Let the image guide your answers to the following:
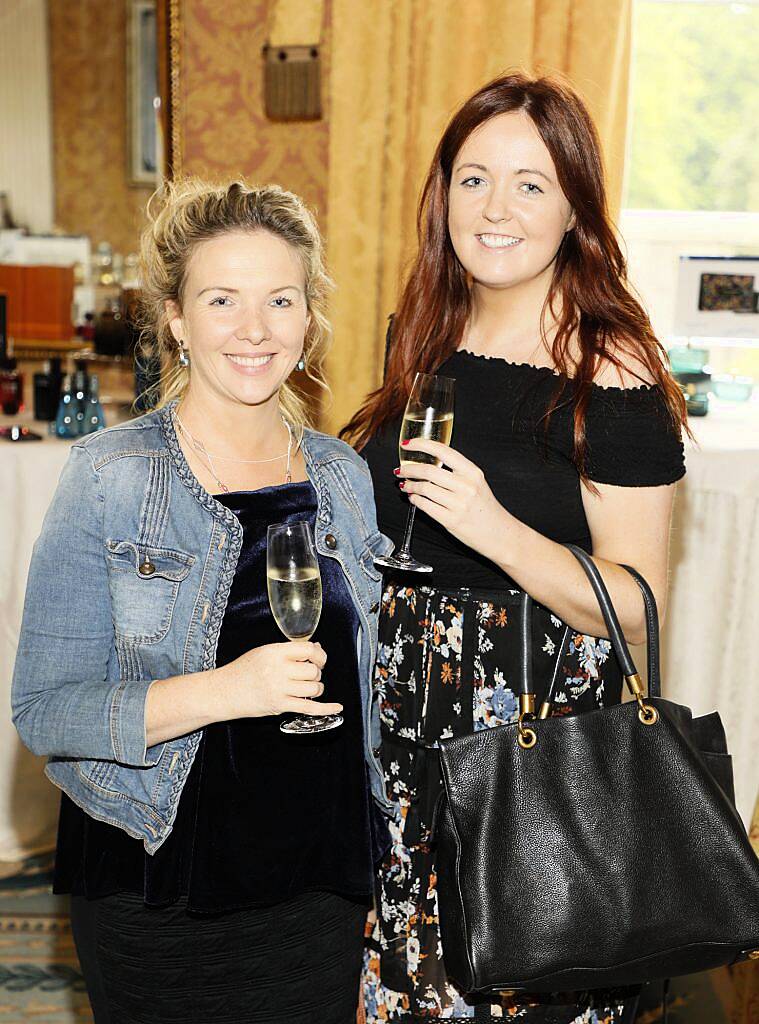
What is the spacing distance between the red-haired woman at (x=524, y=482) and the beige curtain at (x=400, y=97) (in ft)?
5.49

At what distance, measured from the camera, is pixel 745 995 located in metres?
2.48

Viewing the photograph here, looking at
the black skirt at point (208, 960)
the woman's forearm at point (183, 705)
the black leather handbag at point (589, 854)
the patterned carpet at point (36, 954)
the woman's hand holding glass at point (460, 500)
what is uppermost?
the woman's hand holding glass at point (460, 500)

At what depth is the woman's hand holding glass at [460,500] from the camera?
4.98 feet

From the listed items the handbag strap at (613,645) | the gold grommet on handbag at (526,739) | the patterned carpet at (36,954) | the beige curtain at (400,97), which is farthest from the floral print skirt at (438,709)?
the beige curtain at (400,97)

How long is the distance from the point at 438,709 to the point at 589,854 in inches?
14.2

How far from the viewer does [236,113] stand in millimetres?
3762

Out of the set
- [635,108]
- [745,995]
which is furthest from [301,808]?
[635,108]

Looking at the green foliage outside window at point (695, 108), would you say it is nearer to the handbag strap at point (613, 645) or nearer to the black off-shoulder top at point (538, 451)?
the black off-shoulder top at point (538, 451)

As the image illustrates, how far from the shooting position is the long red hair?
1.68 m

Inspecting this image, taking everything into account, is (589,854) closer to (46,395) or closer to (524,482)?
(524,482)

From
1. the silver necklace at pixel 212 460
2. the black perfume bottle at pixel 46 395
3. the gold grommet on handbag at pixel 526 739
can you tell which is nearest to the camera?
the gold grommet on handbag at pixel 526 739

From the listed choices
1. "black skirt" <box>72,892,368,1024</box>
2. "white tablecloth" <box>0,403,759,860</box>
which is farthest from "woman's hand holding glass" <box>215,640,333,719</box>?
"white tablecloth" <box>0,403,759,860</box>

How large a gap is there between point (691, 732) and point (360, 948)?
0.60m

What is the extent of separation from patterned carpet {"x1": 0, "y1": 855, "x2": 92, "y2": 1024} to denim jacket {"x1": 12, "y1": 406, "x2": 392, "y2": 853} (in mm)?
1419
